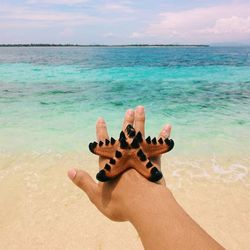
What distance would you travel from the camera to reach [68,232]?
4.86 meters

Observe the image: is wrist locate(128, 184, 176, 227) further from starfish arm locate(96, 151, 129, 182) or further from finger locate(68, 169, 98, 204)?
finger locate(68, 169, 98, 204)

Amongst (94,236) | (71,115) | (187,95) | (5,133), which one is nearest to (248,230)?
(94,236)

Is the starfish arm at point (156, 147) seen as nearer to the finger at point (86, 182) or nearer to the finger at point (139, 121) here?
the finger at point (86, 182)

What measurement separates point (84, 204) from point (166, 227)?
4008mm

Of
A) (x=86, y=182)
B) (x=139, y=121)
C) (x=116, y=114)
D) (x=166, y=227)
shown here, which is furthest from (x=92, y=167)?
(x=116, y=114)

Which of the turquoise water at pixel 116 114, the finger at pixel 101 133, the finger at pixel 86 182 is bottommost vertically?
the turquoise water at pixel 116 114

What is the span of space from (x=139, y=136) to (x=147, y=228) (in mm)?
719

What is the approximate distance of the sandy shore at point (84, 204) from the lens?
470 centimetres

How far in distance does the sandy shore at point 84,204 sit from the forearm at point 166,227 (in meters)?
2.81

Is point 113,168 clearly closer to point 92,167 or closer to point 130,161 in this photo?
point 130,161

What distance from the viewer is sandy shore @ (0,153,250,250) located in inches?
185

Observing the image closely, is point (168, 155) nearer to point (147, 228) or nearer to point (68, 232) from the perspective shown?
point (68, 232)

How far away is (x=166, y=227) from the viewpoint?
1841 millimetres

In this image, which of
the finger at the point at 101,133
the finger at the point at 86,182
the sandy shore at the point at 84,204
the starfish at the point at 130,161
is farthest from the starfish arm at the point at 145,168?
the sandy shore at the point at 84,204
